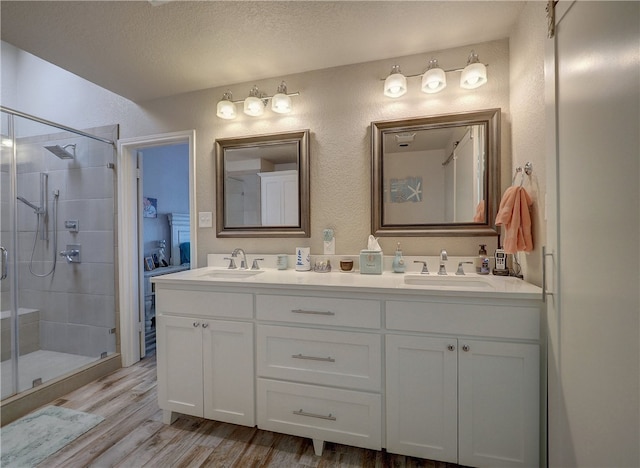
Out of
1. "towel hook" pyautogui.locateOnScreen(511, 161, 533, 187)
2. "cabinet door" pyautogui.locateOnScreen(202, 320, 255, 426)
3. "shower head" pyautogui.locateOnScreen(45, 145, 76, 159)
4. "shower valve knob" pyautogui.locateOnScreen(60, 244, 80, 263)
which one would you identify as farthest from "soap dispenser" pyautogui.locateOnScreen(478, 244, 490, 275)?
"shower head" pyautogui.locateOnScreen(45, 145, 76, 159)

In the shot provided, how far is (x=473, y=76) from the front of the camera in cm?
165

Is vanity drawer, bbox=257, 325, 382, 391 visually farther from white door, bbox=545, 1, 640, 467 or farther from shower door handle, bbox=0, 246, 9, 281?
shower door handle, bbox=0, 246, 9, 281

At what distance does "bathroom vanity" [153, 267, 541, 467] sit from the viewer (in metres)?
1.22

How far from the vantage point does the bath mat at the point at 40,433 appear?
1.47 meters

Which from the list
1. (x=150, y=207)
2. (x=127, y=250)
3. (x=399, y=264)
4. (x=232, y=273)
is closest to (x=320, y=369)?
(x=399, y=264)

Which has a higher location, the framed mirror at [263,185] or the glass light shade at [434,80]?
the glass light shade at [434,80]

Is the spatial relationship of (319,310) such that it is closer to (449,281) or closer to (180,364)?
(449,281)

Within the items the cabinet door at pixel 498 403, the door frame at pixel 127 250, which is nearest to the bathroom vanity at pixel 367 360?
the cabinet door at pixel 498 403

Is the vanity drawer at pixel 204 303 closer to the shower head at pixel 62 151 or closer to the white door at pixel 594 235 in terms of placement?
the white door at pixel 594 235

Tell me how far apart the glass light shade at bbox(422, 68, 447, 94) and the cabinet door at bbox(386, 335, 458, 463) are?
1426 millimetres

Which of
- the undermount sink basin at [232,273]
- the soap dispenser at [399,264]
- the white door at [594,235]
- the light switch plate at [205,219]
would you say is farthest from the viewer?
the light switch plate at [205,219]

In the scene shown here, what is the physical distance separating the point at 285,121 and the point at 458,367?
1.83m

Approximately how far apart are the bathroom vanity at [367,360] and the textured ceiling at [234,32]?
4.58 feet

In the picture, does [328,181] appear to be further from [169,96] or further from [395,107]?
[169,96]
